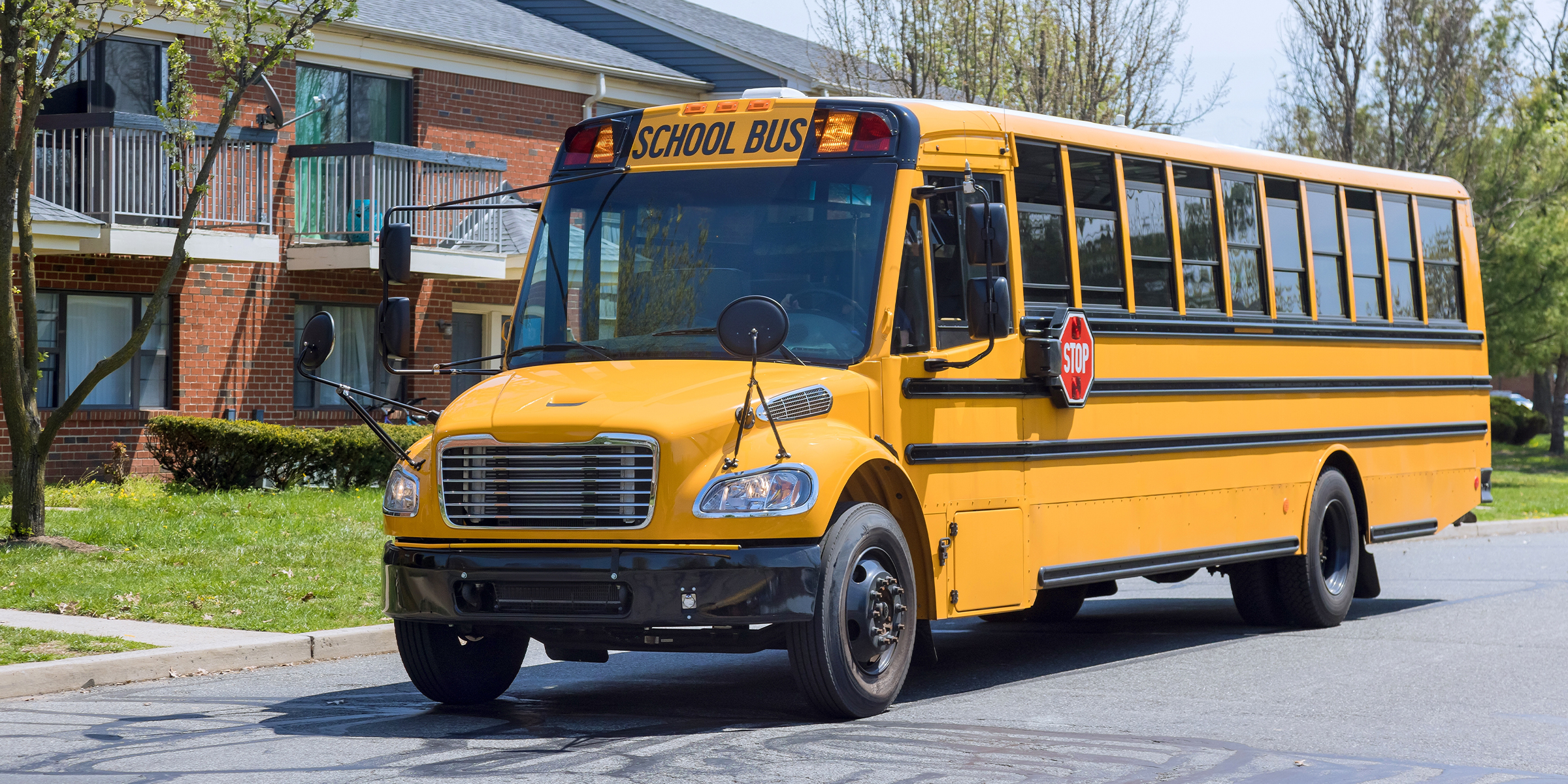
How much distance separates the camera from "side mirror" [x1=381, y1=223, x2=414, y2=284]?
330 inches

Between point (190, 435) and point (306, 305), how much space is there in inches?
169

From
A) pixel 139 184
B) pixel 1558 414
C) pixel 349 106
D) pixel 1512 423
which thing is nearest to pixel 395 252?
pixel 139 184

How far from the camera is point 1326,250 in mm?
12109

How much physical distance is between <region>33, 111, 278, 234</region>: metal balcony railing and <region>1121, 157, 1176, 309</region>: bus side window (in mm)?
12579

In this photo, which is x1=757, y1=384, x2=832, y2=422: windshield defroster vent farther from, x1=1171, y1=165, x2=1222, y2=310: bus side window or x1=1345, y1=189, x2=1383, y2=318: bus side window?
x1=1345, y1=189, x2=1383, y2=318: bus side window

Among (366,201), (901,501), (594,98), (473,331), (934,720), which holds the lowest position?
(934,720)

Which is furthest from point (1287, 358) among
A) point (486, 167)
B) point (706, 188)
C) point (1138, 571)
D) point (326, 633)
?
point (486, 167)

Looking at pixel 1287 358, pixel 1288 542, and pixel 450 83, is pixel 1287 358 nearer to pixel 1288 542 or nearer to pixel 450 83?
pixel 1288 542

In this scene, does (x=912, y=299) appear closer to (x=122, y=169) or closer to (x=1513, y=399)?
(x=122, y=169)

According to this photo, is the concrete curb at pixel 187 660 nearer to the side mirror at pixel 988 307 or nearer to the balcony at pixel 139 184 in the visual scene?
the side mirror at pixel 988 307

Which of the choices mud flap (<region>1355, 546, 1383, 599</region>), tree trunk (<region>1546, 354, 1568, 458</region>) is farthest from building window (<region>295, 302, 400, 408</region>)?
tree trunk (<region>1546, 354, 1568, 458</region>)

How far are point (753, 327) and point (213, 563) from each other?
7.45 meters

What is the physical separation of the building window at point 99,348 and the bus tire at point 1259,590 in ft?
44.6

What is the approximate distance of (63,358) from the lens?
20625mm
